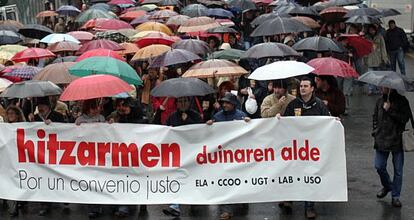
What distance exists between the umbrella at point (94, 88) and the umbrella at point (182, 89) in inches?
17.9

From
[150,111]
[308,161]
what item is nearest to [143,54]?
[150,111]

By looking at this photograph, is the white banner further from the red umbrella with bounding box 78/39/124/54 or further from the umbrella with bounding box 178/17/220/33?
the umbrella with bounding box 178/17/220/33

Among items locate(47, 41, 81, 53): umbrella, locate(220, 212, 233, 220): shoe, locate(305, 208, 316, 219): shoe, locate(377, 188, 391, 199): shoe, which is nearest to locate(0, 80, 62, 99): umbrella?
locate(220, 212, 233, 220): shoe

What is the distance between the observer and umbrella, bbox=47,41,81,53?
50.4 ft

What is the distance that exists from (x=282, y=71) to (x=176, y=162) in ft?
6.00

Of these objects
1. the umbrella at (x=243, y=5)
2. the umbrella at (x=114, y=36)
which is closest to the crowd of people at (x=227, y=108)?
the umbrella at (x=114, y=36)

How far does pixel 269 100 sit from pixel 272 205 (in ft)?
4.46

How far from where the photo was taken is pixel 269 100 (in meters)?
11.1

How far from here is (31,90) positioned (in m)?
10.6

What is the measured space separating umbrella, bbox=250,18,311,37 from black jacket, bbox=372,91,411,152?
532 centimetres

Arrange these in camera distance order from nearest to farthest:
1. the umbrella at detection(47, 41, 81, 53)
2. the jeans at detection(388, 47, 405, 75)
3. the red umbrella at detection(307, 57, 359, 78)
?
the red umbrella at detection(307, 57, 359, 78) → the umbrella at detection(47, 41, 81, 53) → the jeans at detection(388, 47, 405, 75)

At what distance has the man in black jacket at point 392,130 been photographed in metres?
10.5

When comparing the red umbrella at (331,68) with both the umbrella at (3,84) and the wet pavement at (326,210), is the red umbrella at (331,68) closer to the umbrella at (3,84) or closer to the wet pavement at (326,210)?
the wet pavement at (326,210)

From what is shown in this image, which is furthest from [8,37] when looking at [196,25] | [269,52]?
[269,52]
